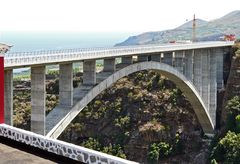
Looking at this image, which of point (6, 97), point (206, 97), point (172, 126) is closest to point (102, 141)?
point (172, 126)

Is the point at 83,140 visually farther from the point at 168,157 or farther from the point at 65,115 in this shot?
the point at 65,115

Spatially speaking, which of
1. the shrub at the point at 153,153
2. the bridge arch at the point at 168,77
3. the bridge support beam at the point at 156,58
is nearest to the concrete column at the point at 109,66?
the bridge arch at the point at 168,77

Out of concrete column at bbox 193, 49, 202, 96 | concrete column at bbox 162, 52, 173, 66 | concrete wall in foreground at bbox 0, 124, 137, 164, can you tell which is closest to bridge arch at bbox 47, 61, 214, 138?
concrete column at bbox 193, 49, 202, 96

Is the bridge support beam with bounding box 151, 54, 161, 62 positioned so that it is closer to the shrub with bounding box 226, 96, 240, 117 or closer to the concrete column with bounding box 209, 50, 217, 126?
the concrete column with bounding box 209, 50, 217, 126

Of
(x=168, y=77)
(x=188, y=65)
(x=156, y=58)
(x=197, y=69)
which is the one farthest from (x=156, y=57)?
(x=197, y=69)

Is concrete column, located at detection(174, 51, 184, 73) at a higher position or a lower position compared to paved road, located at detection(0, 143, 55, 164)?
higher

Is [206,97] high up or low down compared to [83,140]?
up

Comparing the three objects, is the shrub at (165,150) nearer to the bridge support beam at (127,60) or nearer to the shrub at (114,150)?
the shrub at (114,150)
